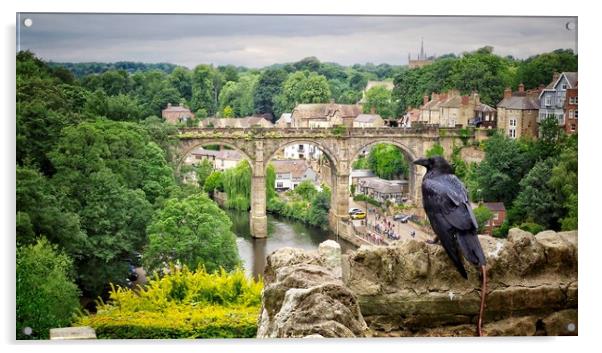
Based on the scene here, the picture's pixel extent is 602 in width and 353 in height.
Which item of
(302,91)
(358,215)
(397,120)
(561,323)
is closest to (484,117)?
(397,120)

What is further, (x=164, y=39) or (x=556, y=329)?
(x=164, y=39)

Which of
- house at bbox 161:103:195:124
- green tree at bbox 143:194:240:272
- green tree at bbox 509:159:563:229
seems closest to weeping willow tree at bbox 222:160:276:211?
house at bbox 161:103:195:124

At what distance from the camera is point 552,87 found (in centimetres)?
934

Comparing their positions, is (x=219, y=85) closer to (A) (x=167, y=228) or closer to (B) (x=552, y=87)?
Answer: (A) (x=167, y=228)

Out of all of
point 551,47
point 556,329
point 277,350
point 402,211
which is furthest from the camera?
point 402,211

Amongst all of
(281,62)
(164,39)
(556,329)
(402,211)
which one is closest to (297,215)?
(402,211)

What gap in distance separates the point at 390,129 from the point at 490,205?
6.24 feet

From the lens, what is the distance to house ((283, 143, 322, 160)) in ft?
38.2

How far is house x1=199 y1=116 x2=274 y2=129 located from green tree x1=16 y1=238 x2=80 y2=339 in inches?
119

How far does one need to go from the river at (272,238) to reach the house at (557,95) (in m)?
2.76

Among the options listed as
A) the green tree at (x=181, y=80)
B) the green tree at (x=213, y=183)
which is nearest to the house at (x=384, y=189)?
the green tree at (x=213, y=183)

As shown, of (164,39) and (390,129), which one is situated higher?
(164,39)

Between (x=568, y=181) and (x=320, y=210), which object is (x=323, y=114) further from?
(x=568, y=181)

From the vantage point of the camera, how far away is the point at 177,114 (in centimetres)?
1122
